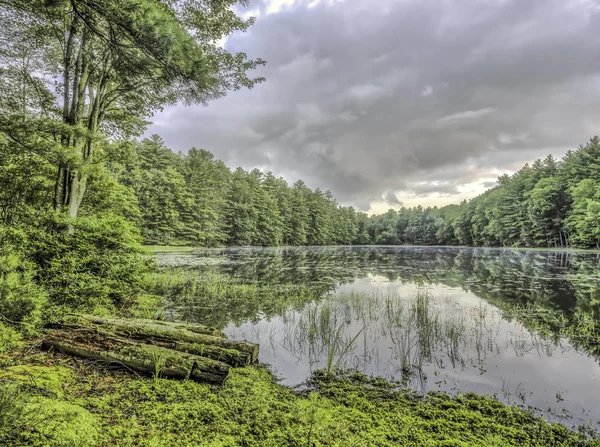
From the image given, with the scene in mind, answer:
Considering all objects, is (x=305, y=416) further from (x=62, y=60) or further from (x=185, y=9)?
(x=62, y=60)

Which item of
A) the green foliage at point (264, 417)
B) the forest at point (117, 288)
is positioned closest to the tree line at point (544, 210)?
the green foliage at point (264, 417)

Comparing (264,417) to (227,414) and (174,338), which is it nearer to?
(227,414)

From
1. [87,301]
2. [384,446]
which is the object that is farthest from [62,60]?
[384,446]

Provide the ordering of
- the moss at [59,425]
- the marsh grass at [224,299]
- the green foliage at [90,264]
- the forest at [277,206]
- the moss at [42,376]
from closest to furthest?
the moss at [59,425]
the moss at [42,376]
the green foliage at [90,264]
the marsh grass at [224,299]
the forest at [277,206]

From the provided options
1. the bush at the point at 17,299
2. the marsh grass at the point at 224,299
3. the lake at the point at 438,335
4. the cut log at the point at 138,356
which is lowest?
the lake at the point at 438,335

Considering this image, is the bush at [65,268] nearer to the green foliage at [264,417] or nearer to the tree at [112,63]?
the tree at [112,63]

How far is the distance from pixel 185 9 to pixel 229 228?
40042 millimetres

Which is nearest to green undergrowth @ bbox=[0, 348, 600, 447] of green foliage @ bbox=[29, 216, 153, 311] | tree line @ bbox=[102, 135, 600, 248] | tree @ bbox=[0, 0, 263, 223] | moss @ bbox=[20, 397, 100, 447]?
moss @ bbox=[20, 397, 100, 447]

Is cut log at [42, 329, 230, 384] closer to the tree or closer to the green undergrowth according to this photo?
the green undergrowth

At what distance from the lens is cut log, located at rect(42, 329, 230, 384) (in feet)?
10.5

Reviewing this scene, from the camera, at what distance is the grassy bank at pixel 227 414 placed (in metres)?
2.07

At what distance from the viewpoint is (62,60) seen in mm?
6648

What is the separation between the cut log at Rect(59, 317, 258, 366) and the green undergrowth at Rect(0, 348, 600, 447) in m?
0.34

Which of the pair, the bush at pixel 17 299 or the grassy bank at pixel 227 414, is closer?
the grassy bank at pixel 227 414
